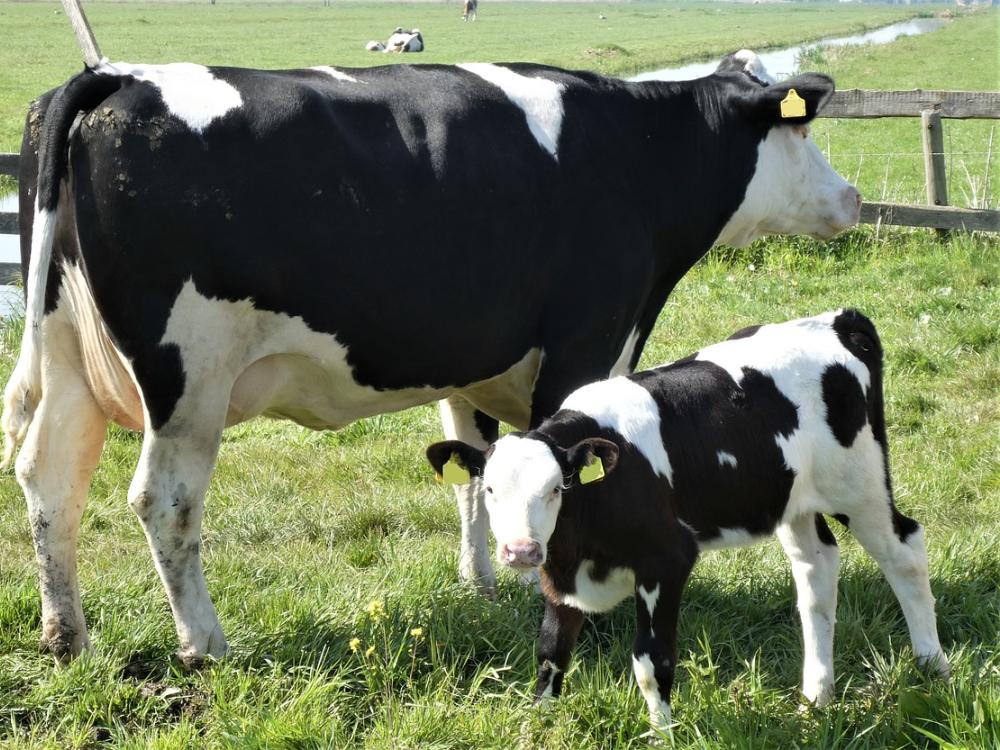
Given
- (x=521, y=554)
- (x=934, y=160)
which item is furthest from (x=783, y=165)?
(x=934, y=160)

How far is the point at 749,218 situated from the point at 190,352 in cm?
289

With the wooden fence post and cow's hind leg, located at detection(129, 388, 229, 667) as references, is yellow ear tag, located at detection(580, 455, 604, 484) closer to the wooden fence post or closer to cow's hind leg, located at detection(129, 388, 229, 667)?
cow's hind leg, located at detection(129, 388, 229, 667)

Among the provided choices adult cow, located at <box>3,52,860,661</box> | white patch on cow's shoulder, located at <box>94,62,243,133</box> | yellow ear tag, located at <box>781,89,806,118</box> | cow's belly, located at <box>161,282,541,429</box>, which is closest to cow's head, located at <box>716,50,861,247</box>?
yellow ear tag, located at <box>781,89,806,118</box>

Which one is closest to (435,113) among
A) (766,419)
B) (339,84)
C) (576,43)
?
(339,84)

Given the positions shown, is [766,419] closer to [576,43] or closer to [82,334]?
[82,334]

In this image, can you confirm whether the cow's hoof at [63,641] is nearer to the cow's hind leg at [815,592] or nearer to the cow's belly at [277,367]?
the cow's belly at [277,367]

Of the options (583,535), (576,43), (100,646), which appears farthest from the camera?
(576,43)

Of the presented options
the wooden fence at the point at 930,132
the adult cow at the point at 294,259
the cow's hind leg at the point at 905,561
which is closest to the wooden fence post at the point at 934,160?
the wooden fence at the point at 930,132

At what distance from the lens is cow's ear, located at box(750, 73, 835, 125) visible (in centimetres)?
549

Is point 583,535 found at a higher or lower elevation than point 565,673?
higher

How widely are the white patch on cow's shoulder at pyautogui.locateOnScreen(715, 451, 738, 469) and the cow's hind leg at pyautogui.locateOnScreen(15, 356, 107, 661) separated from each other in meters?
2.34

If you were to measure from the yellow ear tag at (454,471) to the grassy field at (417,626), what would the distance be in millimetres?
793

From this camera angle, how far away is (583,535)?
3832mm

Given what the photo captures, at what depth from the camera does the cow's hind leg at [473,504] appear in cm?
523
